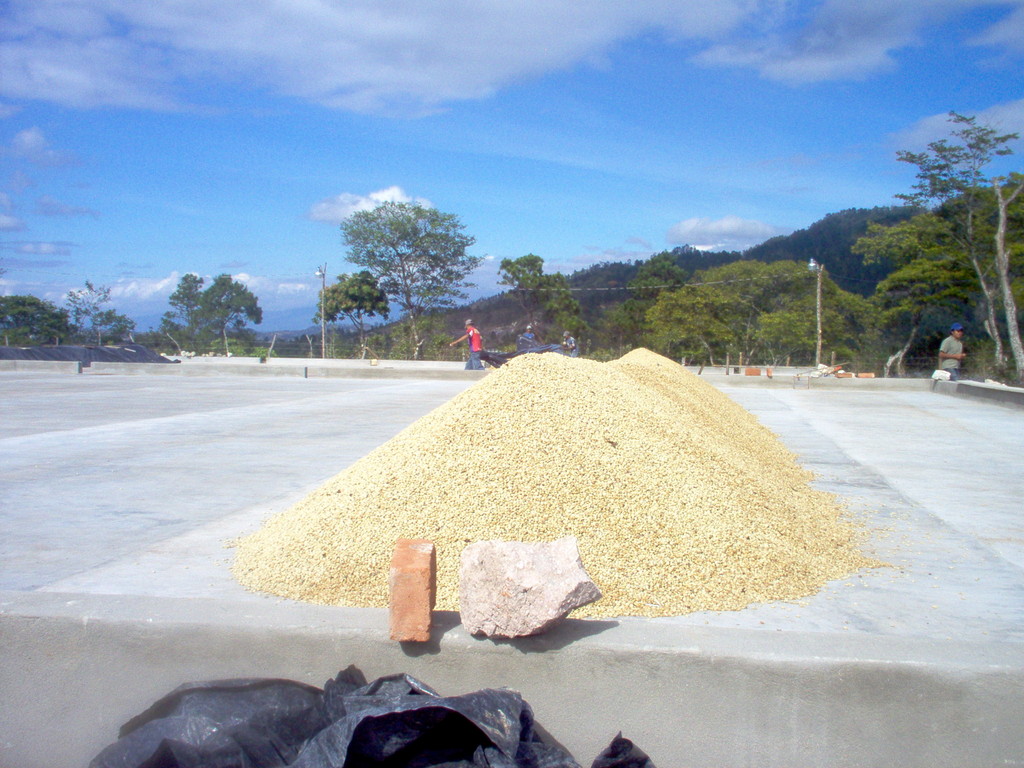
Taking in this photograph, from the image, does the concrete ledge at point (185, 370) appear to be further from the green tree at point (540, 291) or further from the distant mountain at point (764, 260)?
the distant mountain at point (764, 260)

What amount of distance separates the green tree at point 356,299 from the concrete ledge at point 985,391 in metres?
35.1

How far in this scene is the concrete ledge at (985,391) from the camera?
39.2 feet

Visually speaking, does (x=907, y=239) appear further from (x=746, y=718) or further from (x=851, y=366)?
(x=746, y=718)

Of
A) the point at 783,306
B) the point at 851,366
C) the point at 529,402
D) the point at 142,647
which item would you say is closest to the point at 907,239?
the point at 851,366

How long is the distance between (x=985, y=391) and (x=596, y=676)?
43.4 feet

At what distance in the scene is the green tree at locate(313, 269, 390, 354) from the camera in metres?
46.4

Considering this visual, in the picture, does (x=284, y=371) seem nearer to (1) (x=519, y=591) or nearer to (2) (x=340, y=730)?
(1) (x=519, y=591)

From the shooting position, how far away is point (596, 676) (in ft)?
8.29

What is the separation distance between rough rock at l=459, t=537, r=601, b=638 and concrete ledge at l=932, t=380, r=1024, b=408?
1167 cm

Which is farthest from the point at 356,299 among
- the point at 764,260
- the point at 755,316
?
the point at 764,260

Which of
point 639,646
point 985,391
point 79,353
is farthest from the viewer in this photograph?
point 79,353

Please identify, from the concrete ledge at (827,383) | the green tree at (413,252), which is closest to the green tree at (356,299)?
the green tree at (413,252)

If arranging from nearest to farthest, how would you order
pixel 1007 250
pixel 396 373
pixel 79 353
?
pixel 396 373 < pixel 79 353 < pixel 1007 250

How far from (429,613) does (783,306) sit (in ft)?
154
